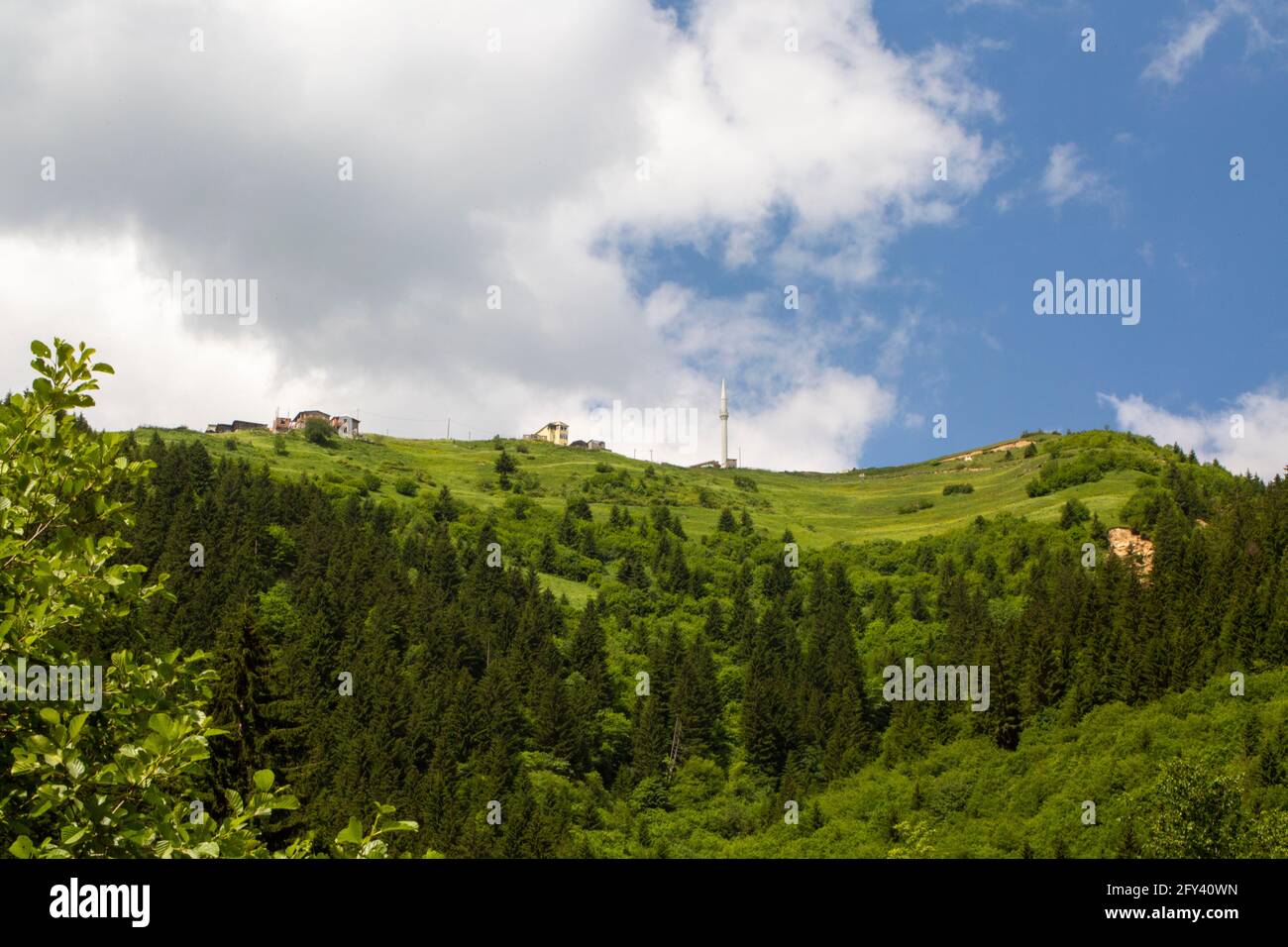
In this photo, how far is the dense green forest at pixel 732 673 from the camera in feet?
240

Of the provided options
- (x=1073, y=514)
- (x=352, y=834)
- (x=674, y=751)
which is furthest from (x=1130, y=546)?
(x=352, y=834)

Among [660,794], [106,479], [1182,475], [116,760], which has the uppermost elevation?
[1182,475]

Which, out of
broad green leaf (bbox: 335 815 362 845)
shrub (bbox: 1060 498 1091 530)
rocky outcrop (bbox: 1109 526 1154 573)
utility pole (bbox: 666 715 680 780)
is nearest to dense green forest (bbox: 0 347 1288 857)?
utility pole (bbox: 666 715 680 780)

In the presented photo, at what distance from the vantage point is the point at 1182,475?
174 m

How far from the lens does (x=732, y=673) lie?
144750mm

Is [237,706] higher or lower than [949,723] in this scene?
higher

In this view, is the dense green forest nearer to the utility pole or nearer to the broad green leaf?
the utility pole

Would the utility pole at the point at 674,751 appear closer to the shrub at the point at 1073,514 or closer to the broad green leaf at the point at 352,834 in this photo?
the shrub at the point at 1073,514

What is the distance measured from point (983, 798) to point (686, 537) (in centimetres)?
10782

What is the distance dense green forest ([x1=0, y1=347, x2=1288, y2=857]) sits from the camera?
7300cm

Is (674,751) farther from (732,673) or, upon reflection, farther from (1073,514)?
(1073,514)

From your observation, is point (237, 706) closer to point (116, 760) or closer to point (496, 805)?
point (116, 760)

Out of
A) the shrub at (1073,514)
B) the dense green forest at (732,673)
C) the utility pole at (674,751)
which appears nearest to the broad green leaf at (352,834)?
the dense green forest at (732,673)
